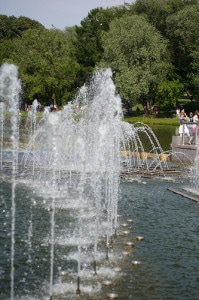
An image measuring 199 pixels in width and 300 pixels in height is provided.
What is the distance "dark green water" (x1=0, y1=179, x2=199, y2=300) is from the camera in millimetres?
8156

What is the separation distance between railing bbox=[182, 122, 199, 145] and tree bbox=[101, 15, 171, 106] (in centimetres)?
2610

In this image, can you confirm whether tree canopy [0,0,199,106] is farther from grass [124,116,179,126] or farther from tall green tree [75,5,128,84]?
grass [124,116,179,126]

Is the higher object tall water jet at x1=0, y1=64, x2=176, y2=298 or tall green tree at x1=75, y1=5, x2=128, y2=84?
tall green tree at x1=75, y1=5, x2=128, y2=84

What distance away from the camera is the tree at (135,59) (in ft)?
169

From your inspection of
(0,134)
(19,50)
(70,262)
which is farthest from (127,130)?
(19,50)

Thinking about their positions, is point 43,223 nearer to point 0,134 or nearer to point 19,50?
point 0,134

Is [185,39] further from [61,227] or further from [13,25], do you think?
[13,25]

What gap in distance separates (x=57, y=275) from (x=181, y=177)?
1199 cm

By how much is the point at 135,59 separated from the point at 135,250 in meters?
43.8

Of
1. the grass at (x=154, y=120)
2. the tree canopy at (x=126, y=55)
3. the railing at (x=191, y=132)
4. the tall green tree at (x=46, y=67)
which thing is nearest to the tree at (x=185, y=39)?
the tree canopy at (x=126, y=55)

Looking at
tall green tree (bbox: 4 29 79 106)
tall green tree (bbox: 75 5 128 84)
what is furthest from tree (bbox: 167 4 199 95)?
tall green tree (bbox: 4 29 79 106)

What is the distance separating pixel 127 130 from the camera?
31.6 m

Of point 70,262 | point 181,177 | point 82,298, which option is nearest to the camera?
point 82,298

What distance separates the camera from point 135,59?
5250 cm
